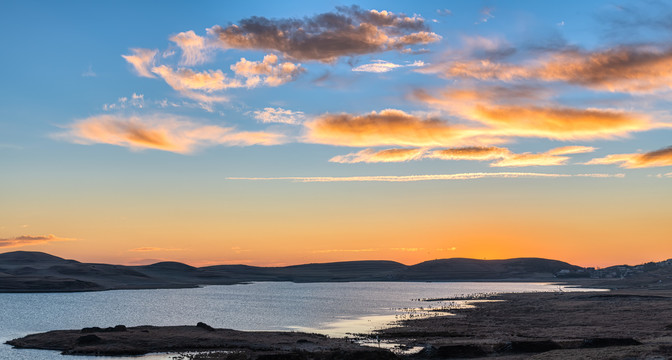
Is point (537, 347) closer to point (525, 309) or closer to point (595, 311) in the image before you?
point (595, 311)

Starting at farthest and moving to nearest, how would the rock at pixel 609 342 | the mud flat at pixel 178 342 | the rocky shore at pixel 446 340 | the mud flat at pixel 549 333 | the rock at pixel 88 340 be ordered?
the rock at pixel 88 340 → the mud flat at pixel 178 342 → the rock at pixel 609 342 → the rocky shore at pixel 446 340 → the mud flat at pixel 549 333

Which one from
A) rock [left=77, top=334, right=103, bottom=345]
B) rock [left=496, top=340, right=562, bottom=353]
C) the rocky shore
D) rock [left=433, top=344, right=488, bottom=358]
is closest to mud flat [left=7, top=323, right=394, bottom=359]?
rock [left=77, top=334, right=103, bottom=345]

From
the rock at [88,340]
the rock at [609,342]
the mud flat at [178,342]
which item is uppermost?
the rock at [609,342]

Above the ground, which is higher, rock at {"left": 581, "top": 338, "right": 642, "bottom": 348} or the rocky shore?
rock at {"left": 581, "top": 338, "right": 642, "bottom": 348}

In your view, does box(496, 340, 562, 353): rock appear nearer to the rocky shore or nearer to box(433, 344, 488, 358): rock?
the rocky shore

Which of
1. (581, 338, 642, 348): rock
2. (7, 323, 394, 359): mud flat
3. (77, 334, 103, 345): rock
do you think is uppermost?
(581, 338, 642, 348): rock

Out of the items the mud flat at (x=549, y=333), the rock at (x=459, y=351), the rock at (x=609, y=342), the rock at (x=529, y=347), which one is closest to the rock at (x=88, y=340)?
the mud flat at (x=549, y=333)

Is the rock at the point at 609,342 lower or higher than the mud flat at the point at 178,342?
higher

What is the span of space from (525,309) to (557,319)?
28.0 meters

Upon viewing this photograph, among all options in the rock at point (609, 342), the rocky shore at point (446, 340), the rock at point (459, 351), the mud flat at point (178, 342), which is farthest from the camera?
the mud flat at point (178, 342)

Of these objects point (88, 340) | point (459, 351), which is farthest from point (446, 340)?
point (88, 340)

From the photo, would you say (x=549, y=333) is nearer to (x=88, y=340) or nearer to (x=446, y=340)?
(x=446, y=340)

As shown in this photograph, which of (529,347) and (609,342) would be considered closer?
(609,342)

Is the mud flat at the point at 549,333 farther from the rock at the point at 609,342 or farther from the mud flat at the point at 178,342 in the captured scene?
the mud flat at the point at 178,342
